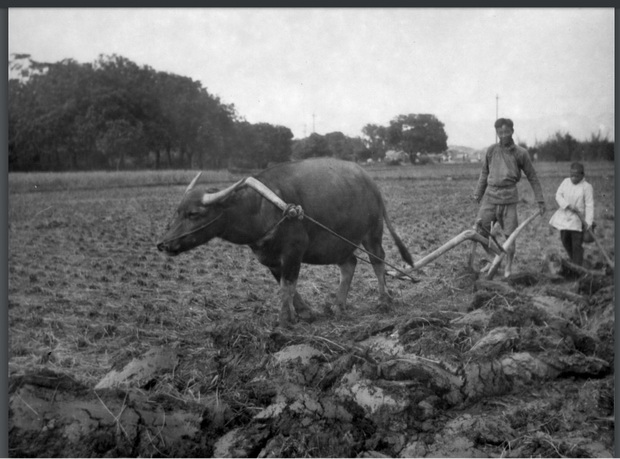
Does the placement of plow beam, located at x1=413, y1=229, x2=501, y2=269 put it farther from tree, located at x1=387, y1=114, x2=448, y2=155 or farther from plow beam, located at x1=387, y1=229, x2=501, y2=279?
tree, located at x1=387, y1=114, x2=448, y2=155

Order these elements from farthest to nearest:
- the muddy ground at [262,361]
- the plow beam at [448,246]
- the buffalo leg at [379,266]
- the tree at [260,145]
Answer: the buffalo leg at [379,266] < the plow beam at [448,246] < the tree at [260,145] < the muddy ground at [262,361]

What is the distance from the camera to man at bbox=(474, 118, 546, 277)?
4.78m

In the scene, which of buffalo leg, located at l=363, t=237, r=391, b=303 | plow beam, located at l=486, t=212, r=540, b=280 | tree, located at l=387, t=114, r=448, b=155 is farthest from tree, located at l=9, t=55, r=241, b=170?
plow beam, located at l=486, t=212, r=540, b=280

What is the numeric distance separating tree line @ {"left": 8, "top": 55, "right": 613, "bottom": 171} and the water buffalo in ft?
1.09

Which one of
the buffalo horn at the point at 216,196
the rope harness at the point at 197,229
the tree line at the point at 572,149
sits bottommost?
the rope harness at the point at 197,229

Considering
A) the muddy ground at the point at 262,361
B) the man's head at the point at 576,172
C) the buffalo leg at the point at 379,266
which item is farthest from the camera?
the buffalo leg at the point at 379,266

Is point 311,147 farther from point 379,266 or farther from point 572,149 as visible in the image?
point 572,149

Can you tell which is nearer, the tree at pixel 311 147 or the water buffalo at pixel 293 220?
the water buffalo at pixel 293 220

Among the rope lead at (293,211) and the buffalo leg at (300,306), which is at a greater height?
the rope lead at (293,211)

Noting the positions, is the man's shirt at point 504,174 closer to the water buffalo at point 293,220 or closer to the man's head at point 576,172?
the man's head at point 576,172

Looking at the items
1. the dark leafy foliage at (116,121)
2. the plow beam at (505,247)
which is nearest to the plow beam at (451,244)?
the plow beam at (505,247)

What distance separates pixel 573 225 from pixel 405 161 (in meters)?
1.76

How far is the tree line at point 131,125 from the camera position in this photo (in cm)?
358

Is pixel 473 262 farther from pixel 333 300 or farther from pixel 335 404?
pixel 335 404
